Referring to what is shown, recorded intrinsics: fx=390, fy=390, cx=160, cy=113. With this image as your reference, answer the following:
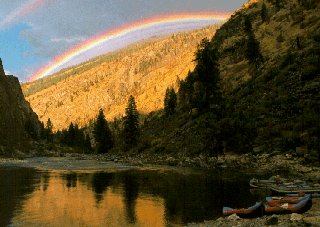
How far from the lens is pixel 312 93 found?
58.8 meters

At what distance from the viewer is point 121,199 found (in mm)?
30938

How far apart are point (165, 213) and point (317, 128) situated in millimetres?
Answer: 31108

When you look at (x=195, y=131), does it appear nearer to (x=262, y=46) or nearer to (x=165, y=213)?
(x=262, y=46)

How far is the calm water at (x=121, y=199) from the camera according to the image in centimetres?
2344

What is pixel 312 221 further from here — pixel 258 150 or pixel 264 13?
pixel 264 13

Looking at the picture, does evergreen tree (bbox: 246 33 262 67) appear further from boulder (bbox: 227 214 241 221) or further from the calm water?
boulder (bbox: 227 214 241 221)

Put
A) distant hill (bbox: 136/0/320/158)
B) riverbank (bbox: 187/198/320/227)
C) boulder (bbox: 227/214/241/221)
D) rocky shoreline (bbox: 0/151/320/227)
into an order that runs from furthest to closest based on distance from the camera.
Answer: distant hill (bbox: 136/0/320/158), boulder (bbox: 227/214/241/221), rocky shoreline (bbox: 0/151/320/227), riverbank (bbox: 187/198/320/227)

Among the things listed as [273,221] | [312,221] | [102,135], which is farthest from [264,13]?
[312,221]

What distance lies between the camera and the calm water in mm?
23438

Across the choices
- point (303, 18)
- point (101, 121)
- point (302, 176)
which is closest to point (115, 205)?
point (302, 176)

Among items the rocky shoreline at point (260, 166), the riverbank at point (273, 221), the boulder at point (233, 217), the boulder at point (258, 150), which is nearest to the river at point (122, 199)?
the boulder at point (233, 217)

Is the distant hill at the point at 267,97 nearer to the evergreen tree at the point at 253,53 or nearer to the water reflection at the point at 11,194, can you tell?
the evergreen tree at the point at 253,53

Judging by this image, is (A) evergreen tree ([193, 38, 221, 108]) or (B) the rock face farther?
(B) the rock face

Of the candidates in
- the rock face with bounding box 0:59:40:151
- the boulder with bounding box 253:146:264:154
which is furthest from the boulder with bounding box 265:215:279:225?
the rock face with bounding box 0:59:40:151
